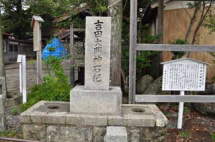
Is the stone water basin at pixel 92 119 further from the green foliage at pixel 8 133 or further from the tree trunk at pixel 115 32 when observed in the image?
the tree trunk at pixel 115 32

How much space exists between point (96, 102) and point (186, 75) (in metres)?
2.40

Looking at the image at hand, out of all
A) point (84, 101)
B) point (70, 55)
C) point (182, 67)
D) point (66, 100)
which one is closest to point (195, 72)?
point (182, 67)

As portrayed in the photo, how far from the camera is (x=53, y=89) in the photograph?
5617 mm

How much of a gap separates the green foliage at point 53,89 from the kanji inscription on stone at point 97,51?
5.39 ft

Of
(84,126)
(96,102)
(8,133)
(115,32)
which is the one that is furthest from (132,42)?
(8,133)

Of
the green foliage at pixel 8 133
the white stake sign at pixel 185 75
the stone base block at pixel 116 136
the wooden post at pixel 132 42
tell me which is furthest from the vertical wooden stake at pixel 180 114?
the green foliage at pixel 8 133

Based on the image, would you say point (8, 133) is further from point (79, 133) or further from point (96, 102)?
point (96, 102)

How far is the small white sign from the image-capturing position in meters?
5.09

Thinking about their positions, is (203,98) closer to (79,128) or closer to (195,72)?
(195,72)

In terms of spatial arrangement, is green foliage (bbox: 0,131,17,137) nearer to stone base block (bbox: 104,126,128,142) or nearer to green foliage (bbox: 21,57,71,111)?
green foliage (bbox: 21,57,71,111)

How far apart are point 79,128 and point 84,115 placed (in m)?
0.25

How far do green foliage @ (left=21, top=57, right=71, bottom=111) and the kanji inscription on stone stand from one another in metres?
1.64

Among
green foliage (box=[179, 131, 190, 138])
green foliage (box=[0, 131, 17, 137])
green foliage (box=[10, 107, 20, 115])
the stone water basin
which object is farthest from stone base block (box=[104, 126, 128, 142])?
green foliage (box=[10, 107, 20, 115])

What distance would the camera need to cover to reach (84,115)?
3.94 meters
